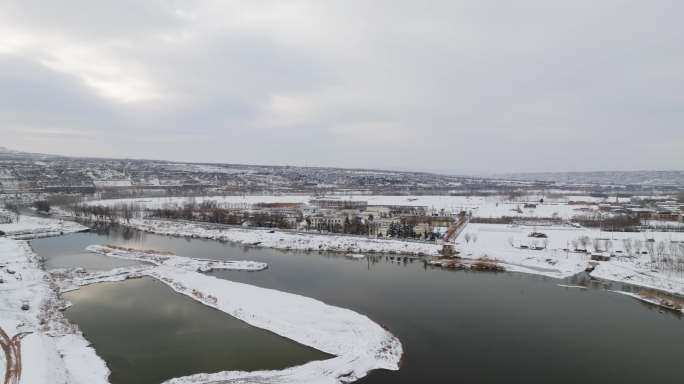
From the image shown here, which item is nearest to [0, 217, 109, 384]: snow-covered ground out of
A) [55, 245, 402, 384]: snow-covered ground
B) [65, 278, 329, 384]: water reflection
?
[65, 278, 329, 384]: water reflection

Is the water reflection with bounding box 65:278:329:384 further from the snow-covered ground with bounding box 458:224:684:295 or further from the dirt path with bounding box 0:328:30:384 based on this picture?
the snow-covered ground with bounding box 458:224:684:295

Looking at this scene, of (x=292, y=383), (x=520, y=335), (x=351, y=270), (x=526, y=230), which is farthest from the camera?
(x=526, y=230)

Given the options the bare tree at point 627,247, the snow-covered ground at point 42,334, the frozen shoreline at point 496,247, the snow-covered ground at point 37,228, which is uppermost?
the bare tree at point 627,247

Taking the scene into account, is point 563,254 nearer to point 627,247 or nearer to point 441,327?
point 627,247

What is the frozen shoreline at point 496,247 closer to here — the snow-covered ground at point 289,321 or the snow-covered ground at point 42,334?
the snow-covered ground at point 289,321

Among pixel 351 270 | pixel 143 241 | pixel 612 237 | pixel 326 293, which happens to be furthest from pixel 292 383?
pixel 612 237

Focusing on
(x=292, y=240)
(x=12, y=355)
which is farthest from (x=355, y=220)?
(x=12, y=355)

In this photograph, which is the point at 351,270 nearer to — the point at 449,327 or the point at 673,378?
the point at 449,327

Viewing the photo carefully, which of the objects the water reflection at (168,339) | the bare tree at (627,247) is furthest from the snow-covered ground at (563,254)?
the water reflection at (168,339)
